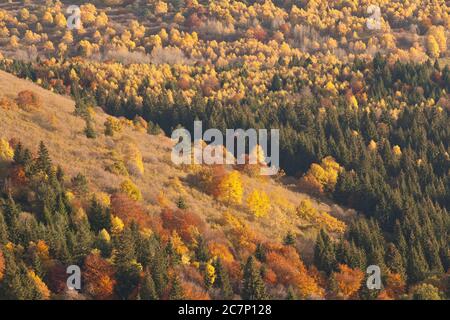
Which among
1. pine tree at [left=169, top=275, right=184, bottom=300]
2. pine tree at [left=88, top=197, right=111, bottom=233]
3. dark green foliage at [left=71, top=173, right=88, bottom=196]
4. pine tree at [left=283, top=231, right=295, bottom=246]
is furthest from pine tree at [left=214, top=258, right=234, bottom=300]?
dark green foliage at [left=71, top=173, right=88, bottom=196]

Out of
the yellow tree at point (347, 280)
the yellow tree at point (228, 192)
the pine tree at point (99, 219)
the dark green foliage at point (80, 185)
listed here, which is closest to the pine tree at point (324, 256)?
the yellow tree at point (347, 280)

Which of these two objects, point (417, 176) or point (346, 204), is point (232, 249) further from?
point (417, 176)

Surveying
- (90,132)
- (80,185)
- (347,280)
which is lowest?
(347,280)

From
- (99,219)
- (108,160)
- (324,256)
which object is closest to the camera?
(99,219)

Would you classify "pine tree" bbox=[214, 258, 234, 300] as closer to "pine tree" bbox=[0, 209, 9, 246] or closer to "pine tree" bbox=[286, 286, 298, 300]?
"pine tree" bbox=[286, 286, 298, 300]

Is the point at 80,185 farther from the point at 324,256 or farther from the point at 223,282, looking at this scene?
the point at 324,256

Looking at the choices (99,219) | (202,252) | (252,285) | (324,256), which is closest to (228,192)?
(324,256)
